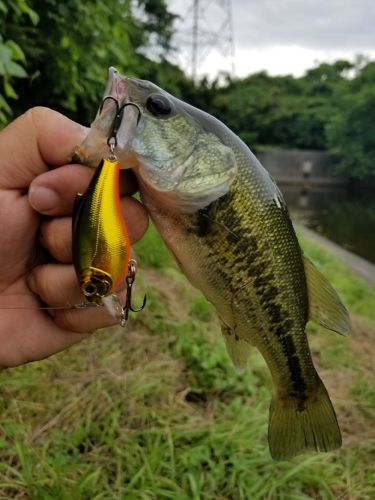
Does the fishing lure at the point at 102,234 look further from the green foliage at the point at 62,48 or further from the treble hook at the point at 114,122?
the green foliage at the point at 62,48

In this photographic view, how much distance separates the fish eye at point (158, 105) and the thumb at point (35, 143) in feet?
0.75

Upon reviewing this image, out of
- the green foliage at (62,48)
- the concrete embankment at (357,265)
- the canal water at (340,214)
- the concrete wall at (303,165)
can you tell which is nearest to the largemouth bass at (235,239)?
the green foliage at (62,48)

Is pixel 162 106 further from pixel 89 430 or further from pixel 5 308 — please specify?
pixel 89 430

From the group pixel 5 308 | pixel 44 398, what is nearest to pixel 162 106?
pixel 5 308

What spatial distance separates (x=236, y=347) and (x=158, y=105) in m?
0.90

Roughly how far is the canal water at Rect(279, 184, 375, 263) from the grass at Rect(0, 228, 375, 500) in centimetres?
1085

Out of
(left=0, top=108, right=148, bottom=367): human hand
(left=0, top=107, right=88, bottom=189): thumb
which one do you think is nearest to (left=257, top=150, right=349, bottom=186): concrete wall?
(left=0, top=108, right=148, bottom=367): human hand

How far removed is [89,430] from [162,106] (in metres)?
2.07

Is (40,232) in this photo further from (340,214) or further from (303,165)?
(303,165)

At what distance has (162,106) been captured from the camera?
1.44 metres

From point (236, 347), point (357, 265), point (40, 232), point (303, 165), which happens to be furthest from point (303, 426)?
point (303, 165)

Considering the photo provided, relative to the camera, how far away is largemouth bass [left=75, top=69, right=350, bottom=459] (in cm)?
142

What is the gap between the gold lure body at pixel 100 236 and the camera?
1.28m

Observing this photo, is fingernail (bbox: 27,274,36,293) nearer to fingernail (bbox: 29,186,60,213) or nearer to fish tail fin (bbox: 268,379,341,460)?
fingernail (bbox: 29,186,60,213)
